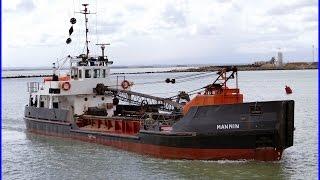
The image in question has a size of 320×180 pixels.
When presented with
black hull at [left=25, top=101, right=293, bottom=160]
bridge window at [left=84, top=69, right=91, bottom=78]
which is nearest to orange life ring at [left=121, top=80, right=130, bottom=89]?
bridge window at [left=84, top=69, right=91, bottom=78]

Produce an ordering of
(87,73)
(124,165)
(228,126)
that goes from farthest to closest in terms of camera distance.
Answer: (87,73), (124,165), (228,126)

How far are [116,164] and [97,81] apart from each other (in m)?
7.82

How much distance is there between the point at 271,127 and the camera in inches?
679

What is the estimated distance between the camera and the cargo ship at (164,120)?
17516mm

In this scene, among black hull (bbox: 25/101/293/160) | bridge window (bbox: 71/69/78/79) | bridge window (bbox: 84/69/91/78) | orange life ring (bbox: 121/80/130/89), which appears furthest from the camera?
orange life ring (bbox: 121/80/130/89)

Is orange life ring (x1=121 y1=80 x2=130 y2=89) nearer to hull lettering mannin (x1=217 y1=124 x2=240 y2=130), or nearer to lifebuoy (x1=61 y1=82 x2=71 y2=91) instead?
lifebuoy (x1=61 y1=82 x2=71 y2=91)

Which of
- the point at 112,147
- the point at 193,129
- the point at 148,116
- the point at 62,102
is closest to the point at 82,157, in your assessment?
the point at 112,147

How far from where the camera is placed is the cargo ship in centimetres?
1752

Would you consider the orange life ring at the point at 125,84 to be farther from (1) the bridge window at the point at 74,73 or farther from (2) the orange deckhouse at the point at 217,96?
(2) the orange deckhouse at the point at 217,96

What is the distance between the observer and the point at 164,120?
20438 mm

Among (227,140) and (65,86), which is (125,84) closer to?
(65,86)

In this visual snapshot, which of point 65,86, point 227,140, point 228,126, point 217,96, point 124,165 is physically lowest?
point 124,165

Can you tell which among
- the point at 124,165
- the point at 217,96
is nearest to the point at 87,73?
the point at 124,165

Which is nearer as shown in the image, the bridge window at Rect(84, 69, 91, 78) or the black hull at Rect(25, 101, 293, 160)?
the black hull at Rect(25, 101, 293, 160)
